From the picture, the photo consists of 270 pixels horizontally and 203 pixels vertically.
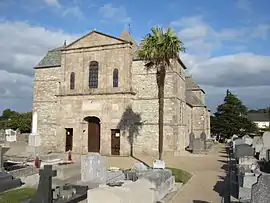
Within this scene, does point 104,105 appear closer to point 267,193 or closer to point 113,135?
point 113,135

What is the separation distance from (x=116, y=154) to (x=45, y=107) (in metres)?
9.51

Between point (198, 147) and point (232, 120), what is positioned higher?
point (232, 120)

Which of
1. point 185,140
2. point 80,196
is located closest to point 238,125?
point 185,140

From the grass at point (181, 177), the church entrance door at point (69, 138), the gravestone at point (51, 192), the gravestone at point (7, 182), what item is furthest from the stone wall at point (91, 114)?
the gravestone at point (51, 192)

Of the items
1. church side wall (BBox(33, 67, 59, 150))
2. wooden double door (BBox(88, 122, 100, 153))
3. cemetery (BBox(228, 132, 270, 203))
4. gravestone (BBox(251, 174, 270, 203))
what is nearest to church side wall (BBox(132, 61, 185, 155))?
wooden double door (BBox(88, 122, 100, 153))

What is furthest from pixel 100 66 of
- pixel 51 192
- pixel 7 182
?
pixel 51 192

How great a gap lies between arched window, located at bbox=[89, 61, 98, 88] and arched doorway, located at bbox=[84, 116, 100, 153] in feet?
10.4

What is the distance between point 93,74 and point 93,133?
18.7ft

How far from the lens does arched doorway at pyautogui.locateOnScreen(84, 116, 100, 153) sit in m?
27.6

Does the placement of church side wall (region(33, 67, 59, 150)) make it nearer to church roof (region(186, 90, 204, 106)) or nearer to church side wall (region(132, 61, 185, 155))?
church side wall (region(132, 61, 185, 155))

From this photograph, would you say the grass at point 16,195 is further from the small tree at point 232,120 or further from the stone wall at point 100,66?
the small tree at point 232,120

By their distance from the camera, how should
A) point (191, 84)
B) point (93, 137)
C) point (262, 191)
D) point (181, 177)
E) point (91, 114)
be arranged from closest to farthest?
point (262, 191), point (181, 177), point (91, 114), point (93, 137), point (191, 84)

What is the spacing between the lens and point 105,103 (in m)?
27.1

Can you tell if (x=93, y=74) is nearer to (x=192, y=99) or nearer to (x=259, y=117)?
(x=192, y=99)
